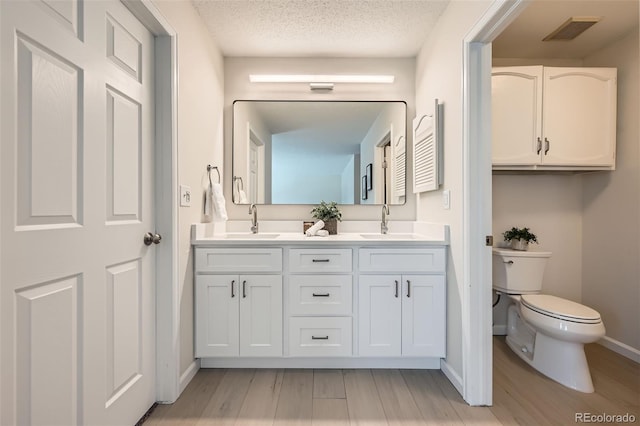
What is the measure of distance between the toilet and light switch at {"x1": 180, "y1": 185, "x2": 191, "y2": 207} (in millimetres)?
2169

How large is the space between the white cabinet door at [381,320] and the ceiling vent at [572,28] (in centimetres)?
206

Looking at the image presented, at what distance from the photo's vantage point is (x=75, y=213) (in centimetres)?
106

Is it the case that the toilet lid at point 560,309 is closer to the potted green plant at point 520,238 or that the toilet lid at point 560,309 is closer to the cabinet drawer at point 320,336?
the potted green plant at point 520,238

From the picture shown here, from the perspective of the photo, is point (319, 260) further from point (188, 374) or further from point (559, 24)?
point (559, 24)

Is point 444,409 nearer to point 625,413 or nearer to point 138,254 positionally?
point 625,413

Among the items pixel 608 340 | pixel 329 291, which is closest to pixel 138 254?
pixel 329 291

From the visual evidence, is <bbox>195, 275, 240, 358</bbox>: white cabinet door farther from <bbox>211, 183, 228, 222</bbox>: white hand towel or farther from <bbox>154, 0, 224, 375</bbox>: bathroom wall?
<bbox>211, 183, 228, 222</bbox>: white hand towel

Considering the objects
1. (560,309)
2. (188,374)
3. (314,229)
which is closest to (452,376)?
(560,309)

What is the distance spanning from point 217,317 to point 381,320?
1.02 meters

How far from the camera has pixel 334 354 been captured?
6.21ft

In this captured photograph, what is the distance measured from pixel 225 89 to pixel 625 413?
3.25 m

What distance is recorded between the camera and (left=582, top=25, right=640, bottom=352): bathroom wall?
2.16 m

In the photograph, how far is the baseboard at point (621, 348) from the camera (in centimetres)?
211

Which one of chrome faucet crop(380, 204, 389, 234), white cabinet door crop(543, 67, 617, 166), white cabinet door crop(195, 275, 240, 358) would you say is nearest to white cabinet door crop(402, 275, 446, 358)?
chrome faucet crop(380, 204, 389, 234)
